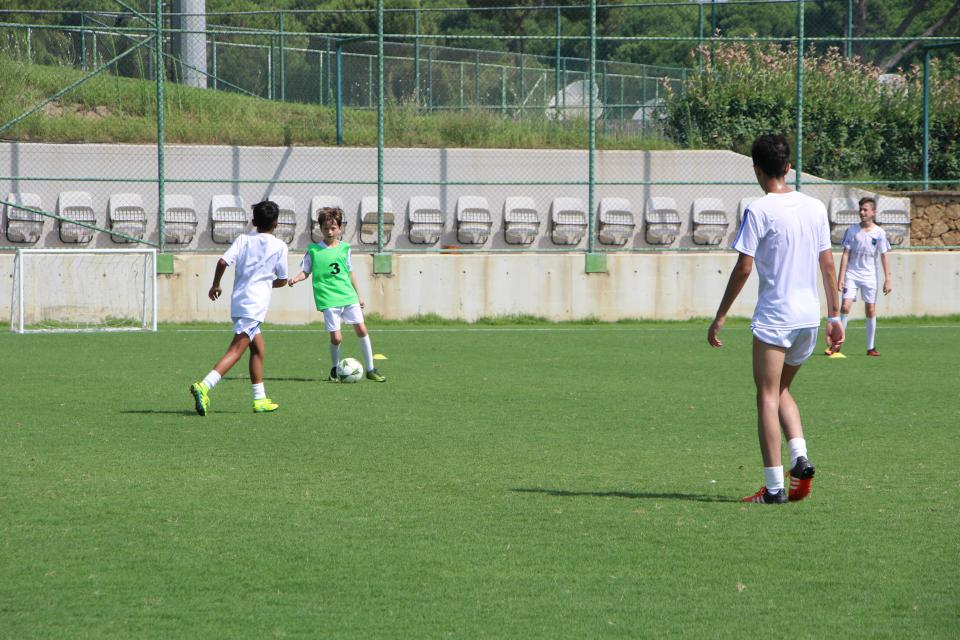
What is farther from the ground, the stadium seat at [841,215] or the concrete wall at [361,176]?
the concrete wall at [361,176]

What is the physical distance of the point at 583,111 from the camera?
25.8 meters

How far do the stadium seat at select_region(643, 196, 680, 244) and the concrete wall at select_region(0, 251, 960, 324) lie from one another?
1.77m

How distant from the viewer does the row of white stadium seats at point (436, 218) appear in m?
20.9

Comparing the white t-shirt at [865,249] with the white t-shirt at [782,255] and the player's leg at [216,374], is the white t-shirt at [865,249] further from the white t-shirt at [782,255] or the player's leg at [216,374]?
the white t-shirt at [782,255]

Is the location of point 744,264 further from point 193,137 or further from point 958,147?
point 958,147

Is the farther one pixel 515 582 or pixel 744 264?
pixel 744 264

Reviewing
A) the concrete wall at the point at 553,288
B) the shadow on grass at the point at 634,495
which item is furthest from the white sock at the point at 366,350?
the concrete wall at the point at 553,288

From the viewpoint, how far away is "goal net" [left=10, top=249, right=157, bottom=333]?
1867cm

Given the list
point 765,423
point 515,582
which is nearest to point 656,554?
point 515,582

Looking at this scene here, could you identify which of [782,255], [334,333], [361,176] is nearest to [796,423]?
[782,255]

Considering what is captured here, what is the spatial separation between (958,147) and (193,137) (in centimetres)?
1478

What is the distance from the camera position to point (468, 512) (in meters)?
6.52

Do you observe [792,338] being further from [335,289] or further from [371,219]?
[371,219]

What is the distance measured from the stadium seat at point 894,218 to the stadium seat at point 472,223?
22.4 ft
